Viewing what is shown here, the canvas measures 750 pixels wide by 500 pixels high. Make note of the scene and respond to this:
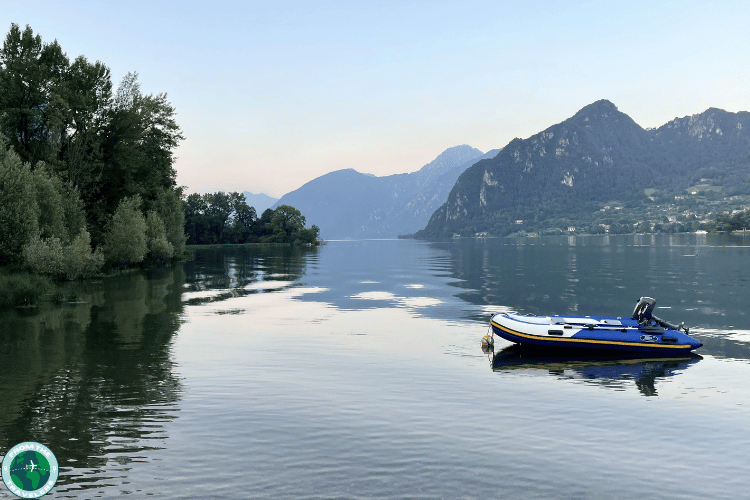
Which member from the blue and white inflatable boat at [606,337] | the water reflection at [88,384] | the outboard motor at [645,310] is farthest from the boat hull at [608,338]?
the water reflection at [88,384]

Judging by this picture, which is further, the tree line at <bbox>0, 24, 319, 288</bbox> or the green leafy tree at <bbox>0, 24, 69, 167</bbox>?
the green leafy tree at <bbox>0, 24, 69, 167</bbox>

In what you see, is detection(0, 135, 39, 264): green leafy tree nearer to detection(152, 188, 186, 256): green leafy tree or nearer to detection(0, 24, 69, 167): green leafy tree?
detection(0, 24, 69, 167): green leafy tree

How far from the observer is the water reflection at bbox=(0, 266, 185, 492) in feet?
58.7

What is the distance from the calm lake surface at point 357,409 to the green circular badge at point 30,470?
48 centimetres

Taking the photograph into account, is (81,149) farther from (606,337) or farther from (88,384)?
(606,337)

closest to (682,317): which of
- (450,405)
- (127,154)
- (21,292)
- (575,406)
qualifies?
(575,406)

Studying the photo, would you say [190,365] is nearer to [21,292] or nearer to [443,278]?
[21,292]

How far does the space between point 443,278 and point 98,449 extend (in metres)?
76.1

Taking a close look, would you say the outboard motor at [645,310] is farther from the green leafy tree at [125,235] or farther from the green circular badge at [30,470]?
the green leafy tree at [125,235]

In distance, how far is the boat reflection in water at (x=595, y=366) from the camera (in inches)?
1150

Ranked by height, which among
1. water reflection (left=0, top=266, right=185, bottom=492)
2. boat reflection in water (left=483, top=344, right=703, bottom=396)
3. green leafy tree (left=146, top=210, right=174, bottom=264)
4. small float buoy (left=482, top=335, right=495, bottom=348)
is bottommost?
boat reflection in water (left=483, top=344, right=703, bottom=396)

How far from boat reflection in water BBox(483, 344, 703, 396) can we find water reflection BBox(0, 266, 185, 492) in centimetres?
1764

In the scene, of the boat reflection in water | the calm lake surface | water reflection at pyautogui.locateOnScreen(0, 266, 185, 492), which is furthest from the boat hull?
water reflection at pyautogui.locateOnScreen(0, 266, 185, 492)

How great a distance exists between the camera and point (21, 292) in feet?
171
